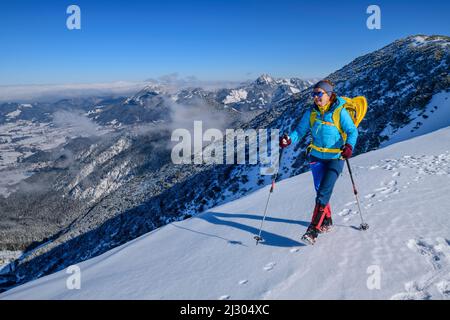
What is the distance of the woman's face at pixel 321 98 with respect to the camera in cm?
776

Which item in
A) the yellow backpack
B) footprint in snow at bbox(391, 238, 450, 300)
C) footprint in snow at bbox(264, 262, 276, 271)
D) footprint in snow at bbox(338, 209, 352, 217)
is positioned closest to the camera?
footprint in snow at bbox(391, 238, 450, 300)

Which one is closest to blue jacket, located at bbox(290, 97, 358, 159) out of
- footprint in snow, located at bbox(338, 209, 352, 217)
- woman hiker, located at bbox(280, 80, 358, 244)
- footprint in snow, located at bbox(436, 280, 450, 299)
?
woman hiker, located at bbox(280, 80, 358, 244)

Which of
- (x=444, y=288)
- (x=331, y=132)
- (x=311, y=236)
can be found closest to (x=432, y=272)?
(x=444, y=288)

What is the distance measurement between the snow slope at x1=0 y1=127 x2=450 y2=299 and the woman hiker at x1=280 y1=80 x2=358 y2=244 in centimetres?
48

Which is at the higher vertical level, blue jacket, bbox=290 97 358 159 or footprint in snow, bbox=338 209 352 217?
blue jacket, bbox=290 97 358 159

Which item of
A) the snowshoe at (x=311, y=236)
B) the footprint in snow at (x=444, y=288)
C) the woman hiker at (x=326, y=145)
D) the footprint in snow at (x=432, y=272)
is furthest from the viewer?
the woman hiker at (x=326, y=145)

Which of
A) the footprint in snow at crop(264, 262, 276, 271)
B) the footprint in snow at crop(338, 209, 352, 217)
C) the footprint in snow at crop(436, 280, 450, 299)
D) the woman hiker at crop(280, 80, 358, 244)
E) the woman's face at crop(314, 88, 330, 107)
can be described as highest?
the woman's face at crop(314, 88, 330, 107)

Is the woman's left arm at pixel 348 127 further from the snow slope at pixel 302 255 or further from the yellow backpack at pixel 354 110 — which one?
the snow slope at pixel 302 255

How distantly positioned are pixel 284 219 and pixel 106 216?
Result: 91.1 metres

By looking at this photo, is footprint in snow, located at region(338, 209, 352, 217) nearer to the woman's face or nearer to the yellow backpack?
the yellow backpack

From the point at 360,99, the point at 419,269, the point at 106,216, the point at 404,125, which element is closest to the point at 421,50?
the point at 404,125

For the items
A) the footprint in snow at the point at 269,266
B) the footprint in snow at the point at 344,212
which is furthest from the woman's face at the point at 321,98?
the footprint in snow at the point at 269,266

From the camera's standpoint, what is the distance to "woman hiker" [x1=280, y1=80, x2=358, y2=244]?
7762 millimetres

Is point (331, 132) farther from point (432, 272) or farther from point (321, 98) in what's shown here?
point (432, 272)
